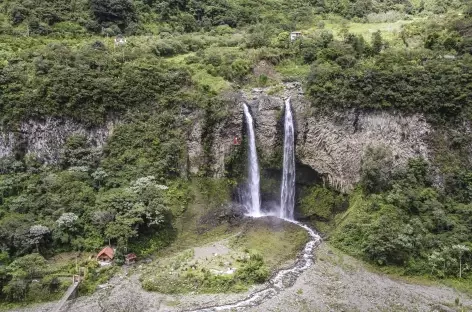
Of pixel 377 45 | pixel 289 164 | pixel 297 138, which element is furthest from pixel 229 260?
pixel 377 45

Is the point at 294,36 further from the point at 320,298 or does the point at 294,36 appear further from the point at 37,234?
the point at 37,234

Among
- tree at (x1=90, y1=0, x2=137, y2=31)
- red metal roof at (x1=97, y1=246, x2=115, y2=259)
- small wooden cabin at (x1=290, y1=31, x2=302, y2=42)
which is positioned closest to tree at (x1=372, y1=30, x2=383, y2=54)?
small wooden cabin at (x1=290, y1=31, x2=302, y2=42)

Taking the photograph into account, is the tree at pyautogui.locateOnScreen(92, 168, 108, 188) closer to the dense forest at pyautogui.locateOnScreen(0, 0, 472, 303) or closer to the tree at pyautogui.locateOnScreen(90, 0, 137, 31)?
the dense forest at pyautogui.locateOnScreen(0, 0, 472, 303)

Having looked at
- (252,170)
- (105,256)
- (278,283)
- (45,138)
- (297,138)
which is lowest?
(278,283)

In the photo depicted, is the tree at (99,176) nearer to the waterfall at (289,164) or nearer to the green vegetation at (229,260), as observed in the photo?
the green vegetation at (229,260)

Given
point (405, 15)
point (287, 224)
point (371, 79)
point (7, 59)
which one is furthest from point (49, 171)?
point (405, 15)

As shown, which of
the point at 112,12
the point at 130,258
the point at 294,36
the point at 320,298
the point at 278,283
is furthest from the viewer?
the point at 112,12
